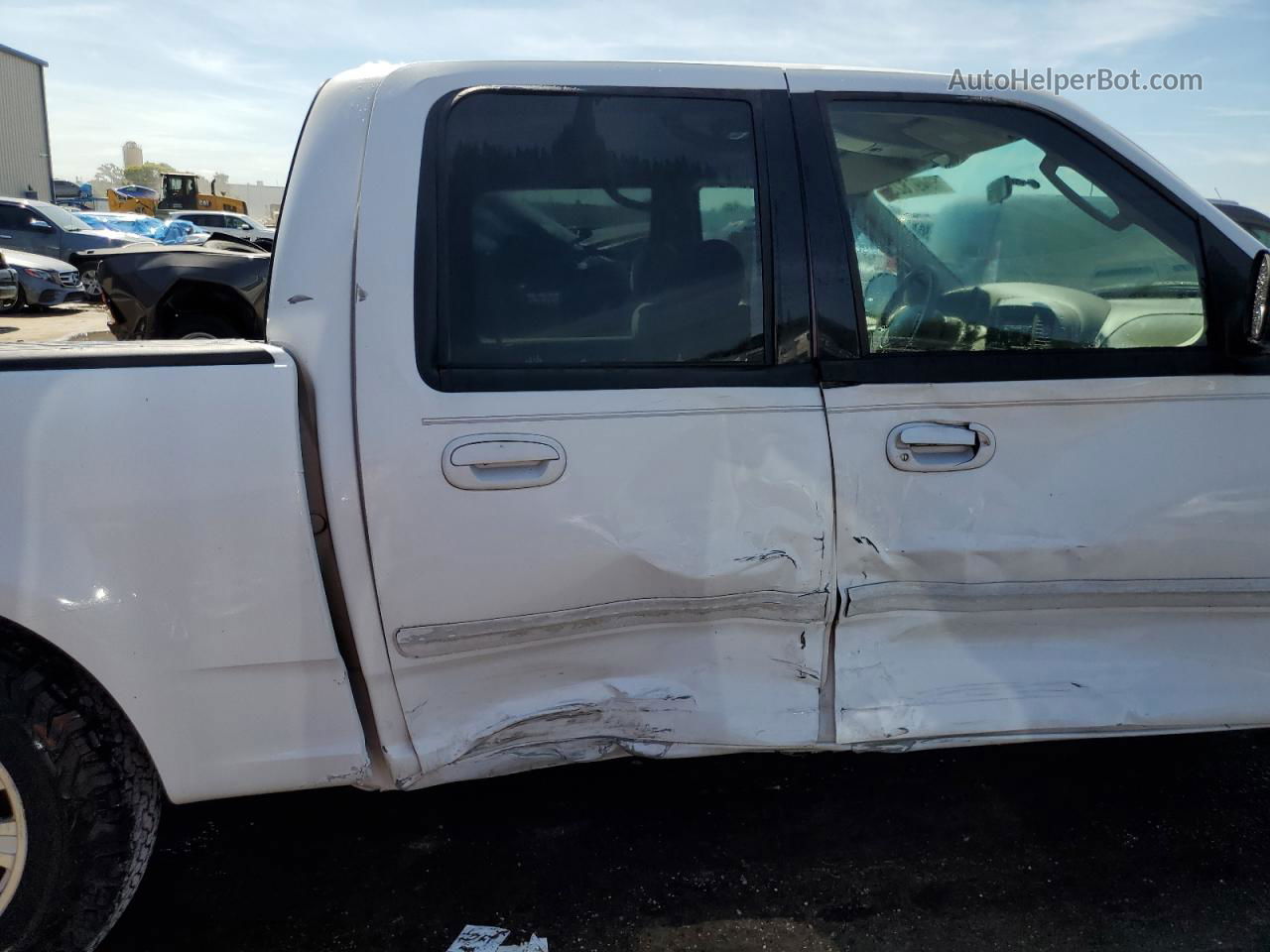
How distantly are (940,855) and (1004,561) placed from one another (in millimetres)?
862

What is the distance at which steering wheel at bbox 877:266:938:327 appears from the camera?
242 centimetres

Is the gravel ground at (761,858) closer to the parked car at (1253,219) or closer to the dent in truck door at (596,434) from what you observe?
the dent in truck door at (596,434)

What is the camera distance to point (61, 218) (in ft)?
61.5

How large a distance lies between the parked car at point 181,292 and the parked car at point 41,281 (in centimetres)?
901

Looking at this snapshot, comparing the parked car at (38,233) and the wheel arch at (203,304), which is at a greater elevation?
the parked car at (38,233)

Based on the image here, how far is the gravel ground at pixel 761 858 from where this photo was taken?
95.2 inches

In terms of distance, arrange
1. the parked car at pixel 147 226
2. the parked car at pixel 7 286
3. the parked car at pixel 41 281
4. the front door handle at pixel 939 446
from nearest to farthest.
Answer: the front door handle at pixel 939 446, the parked car at pixel 7 286, the parked car at pixel 41 281, the parked car at pixel 147 226

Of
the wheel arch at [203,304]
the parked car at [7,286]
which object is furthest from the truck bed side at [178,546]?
the parked car at [7,286]

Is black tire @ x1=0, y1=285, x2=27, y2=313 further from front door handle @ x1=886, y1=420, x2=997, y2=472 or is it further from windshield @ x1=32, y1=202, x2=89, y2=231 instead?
front door handle @ x1=886, y1=420, x2=997, y2=472

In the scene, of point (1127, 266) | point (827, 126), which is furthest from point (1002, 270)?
point (827, 126)

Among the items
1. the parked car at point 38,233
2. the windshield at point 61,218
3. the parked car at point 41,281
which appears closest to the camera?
the parked car at point 41,281

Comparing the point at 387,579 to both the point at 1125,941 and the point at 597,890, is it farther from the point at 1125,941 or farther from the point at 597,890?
the point at 1125,941

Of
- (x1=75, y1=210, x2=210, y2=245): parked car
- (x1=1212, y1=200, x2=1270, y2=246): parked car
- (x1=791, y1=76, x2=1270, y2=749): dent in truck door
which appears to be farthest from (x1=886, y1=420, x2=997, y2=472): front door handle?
(x1=75, y1=210, x2=210, y2=245): parked car

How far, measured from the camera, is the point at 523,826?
9.37ft
